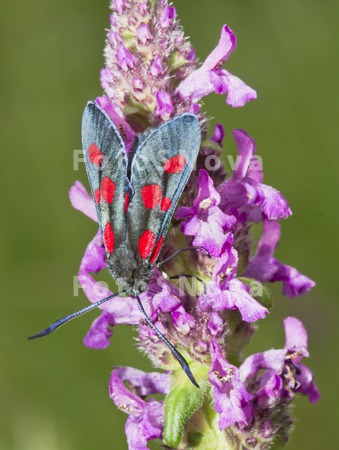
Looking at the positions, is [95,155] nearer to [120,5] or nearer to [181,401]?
[120,5]

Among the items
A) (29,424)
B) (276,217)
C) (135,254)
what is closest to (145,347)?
(135,254)

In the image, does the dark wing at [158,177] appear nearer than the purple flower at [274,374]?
Yes

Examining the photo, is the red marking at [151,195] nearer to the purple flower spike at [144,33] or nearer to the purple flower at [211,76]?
the purple flower at [211,76]

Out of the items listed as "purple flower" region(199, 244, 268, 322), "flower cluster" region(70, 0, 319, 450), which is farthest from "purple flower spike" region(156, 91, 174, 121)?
"purple flower" region(199, 244, 268, 322)

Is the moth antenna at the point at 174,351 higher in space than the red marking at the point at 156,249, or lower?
lower

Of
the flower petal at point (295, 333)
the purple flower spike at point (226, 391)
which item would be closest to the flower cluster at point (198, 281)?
the purple flower spike at point (226, 391)

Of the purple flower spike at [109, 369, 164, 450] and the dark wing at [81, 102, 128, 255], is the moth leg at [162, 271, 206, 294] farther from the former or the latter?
the purple flower spike at [109, 369, 164, 450]

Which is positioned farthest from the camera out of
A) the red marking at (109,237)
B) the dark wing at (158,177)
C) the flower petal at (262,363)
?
the flower petal at (262,363)
